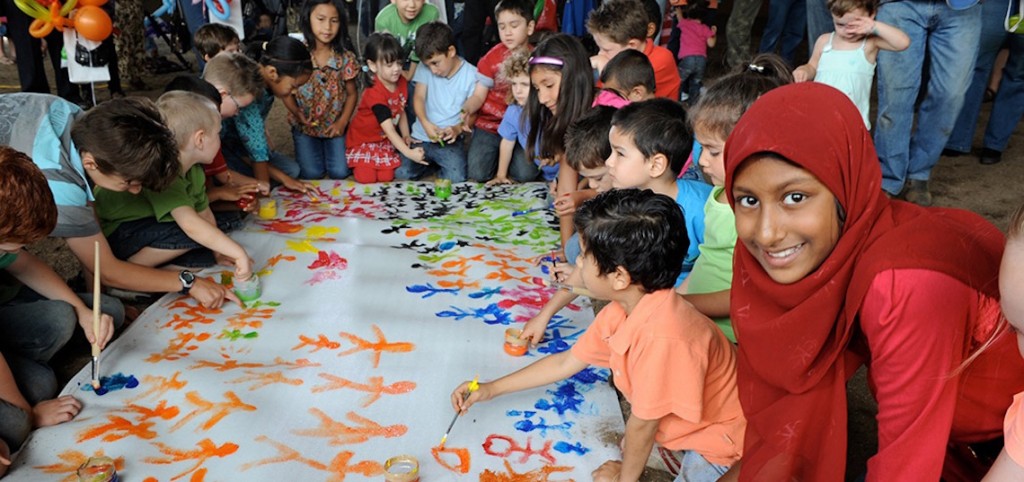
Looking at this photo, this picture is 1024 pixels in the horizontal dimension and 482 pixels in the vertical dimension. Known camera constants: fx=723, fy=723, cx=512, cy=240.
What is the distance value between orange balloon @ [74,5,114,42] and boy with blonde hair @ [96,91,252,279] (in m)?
2.11

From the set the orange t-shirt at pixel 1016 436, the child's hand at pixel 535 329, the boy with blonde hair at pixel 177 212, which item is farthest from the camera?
the boy with blonde hair at pixel 177 212

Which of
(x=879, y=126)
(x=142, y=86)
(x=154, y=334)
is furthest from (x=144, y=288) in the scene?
(x=142, y=86)

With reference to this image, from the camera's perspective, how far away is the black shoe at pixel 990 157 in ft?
16.6

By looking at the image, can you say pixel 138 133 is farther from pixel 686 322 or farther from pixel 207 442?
pixel 686 322

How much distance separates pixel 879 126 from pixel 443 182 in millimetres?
2546

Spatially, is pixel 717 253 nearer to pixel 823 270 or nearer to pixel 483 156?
pixel 823 270

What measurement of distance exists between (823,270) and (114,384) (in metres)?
2.14

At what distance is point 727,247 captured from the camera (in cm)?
233

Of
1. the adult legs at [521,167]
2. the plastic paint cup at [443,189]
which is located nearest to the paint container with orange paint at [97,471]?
the plastic paint cup at [443,189]

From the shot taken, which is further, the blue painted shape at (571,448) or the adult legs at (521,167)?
the adult legs at (521,167)

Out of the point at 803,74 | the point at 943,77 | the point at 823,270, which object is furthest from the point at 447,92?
the point at 823,270

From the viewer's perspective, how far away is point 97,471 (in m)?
1.86

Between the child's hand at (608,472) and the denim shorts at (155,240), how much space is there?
2062 millimetres

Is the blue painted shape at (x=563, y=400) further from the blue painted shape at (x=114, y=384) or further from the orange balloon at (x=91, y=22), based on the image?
the orange balloon at (x=91, y=22)
